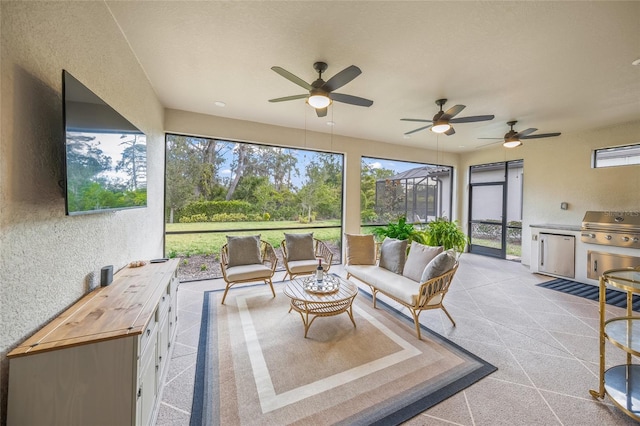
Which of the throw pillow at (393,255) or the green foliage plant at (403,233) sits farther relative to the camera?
the green foliage plant at (403,233)

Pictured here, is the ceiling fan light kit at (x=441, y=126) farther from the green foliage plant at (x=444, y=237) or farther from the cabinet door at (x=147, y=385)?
the cabinet door at (x=147, y=385)

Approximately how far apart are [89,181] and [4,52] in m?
0.70

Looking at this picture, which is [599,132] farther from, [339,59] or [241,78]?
[241,78]

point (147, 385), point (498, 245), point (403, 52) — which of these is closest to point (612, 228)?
point (498, 245)

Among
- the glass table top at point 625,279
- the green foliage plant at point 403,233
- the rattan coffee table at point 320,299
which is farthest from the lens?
the green foliage plant at point 403,233

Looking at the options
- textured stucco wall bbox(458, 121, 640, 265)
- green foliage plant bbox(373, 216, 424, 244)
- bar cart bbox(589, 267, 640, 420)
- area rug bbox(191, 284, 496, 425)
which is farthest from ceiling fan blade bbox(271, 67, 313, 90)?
textured stucco wall bbox(458, 121, 640, 265)

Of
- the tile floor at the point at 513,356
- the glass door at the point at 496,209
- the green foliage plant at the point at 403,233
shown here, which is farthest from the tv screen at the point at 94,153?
the glass door at the point at 496,209

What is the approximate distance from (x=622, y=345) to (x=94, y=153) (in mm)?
3662

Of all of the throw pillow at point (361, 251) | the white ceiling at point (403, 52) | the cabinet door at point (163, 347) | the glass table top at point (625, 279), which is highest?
the white ceiling at point (403, 52)

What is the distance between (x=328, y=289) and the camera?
9.20 feet

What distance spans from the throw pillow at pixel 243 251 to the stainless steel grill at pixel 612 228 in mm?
5815

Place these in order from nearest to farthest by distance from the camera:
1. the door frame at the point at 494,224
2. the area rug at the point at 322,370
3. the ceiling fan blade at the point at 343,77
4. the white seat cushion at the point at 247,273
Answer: the area rug at the point at 322,370 < the ceiling fan blade at the point at 343,77 < the white seat cushion at the point at 247,273 < the door frame at the point at 494,224

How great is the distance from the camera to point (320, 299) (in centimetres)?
258

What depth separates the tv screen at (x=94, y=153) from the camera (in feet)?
4.55
